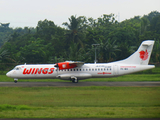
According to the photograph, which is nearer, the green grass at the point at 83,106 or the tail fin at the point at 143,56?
the green grass at the point at 83,106

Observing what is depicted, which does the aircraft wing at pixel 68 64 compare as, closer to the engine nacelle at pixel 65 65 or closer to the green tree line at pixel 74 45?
the engine nacelle at pixel 65 65

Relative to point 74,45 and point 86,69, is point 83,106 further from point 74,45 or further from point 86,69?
point 74,45

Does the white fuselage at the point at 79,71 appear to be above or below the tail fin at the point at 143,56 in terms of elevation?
below

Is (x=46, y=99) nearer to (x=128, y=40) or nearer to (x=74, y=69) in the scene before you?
(x=74, y=69)

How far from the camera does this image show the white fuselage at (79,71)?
30.2 meters

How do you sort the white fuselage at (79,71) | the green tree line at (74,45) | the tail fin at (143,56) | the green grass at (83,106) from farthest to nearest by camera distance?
the green tree line at (74,45)
the tail fin at (143,56)
the white fuselage at (79,71)
the green grass at (83,106)

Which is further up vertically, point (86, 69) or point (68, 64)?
point (68, 64)

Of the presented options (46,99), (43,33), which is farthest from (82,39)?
(46,99)

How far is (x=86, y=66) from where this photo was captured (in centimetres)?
3106

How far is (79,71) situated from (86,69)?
100 centimetres

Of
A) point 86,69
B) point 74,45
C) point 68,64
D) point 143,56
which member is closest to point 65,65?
point 68,64

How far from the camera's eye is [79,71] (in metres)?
30.9

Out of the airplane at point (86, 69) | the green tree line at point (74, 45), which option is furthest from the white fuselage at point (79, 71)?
the green tree line at point (74, 45)

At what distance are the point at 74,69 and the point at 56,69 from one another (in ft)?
8.08
